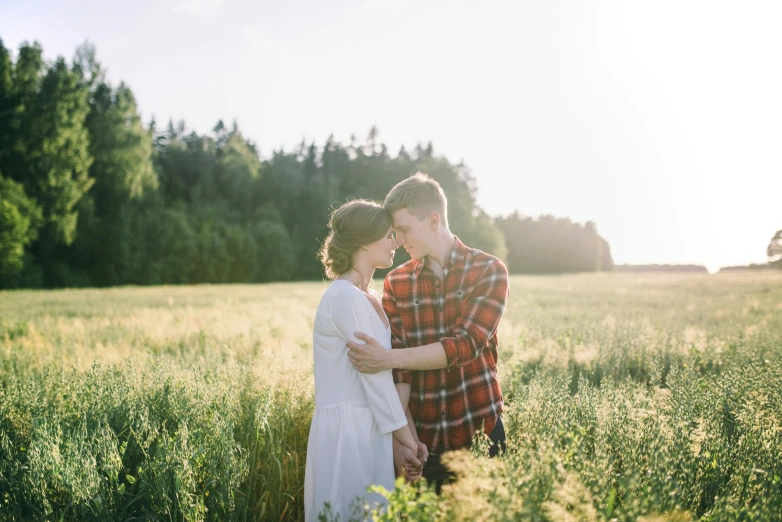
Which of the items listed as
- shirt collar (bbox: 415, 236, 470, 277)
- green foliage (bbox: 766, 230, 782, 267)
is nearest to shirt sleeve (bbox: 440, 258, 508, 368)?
shirt collar (bbox: 415, 236, 470, 277)

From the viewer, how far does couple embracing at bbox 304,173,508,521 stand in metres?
2.79

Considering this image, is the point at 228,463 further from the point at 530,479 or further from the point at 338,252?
the point at 530,479

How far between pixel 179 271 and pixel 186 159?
66.7 ft

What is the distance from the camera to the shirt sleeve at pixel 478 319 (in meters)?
2.91

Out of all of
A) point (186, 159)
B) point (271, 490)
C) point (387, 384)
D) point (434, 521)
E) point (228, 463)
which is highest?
point (186, 159)

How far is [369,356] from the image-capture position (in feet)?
8.82

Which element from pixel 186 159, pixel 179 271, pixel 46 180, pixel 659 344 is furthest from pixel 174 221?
pixel 659 344

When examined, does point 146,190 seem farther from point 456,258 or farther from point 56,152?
point 456,258

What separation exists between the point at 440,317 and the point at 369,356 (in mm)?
738

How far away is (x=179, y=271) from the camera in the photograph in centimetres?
5134

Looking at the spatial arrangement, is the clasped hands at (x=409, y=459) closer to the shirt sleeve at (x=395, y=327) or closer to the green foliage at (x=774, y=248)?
the shirt sleeve at (x=395, y=327)

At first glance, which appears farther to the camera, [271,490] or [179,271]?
[179,271]

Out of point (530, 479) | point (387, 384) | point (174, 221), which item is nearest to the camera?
point (530, 479)

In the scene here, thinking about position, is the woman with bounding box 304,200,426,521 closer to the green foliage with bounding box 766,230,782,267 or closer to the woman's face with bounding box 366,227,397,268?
the woman's face with bounding box 366,227,397,268
